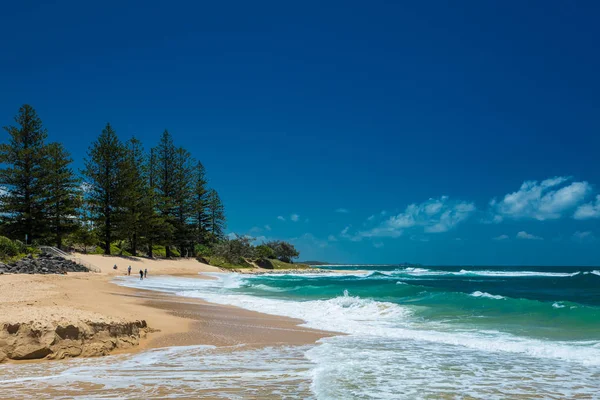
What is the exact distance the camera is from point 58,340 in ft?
23.4

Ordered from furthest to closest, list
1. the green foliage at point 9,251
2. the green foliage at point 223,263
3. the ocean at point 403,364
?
the green foliage at point 223,263, the green foliage at point 9,251, the ocean at point 403,364

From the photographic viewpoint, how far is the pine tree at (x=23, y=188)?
123 feet

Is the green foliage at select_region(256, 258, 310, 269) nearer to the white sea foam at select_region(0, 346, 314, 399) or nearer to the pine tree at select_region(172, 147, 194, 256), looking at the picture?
the pine tree at select_region(172, 147, 194, 256)

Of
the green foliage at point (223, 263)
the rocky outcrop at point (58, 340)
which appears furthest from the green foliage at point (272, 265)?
the rocky outcrop at point (58, 340)

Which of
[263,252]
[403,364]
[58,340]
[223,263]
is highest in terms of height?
[263,252]

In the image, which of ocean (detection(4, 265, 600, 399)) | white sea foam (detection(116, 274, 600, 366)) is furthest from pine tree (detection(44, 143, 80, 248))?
ocean (detection(4, 265, 600, 399))

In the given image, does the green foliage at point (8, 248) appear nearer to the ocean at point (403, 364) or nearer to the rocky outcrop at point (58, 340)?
the ocean at point (403, 364)

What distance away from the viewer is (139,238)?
49344mm

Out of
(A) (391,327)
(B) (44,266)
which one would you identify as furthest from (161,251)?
(A) (391,327)

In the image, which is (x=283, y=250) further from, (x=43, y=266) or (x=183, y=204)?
(x=43, y=266)

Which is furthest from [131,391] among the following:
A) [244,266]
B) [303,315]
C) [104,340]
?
[244,266]

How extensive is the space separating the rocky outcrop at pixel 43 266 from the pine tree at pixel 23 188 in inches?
339

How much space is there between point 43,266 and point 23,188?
16110mm

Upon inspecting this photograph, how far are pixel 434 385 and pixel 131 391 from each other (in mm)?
3954
